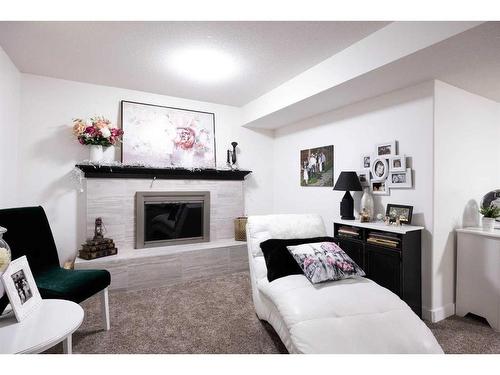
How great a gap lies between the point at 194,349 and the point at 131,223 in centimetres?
210

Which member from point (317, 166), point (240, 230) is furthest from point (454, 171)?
point (240, 230)

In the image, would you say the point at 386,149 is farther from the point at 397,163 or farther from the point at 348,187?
the point at 348,187

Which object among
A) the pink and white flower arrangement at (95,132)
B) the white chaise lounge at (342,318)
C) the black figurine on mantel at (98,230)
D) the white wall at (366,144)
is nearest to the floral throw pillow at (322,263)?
the white chaise lounge at (342,318)

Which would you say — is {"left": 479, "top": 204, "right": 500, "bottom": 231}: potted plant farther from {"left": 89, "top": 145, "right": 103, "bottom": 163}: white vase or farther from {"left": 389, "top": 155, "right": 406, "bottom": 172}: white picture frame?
{"left": 89, "top": 145, "right": 103, "bottom": 163}: white vase

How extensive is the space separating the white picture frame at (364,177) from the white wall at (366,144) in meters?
0.07

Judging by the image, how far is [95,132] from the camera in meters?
3.04

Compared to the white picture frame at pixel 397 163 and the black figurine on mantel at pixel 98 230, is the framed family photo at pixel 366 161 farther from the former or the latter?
the black figurine on mantel at pixel 98 230

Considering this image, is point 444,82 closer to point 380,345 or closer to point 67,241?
point 380,345

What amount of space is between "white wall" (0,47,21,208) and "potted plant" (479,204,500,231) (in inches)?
179

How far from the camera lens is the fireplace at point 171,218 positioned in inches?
137

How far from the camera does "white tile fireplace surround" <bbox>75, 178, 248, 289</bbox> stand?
300 cm

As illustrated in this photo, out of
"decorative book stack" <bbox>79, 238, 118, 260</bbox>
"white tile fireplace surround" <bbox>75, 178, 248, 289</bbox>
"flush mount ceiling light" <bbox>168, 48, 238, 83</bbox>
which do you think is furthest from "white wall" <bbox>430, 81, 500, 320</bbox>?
"decorative book stack" <bbox>79, 238, 118, 260</bbox>
